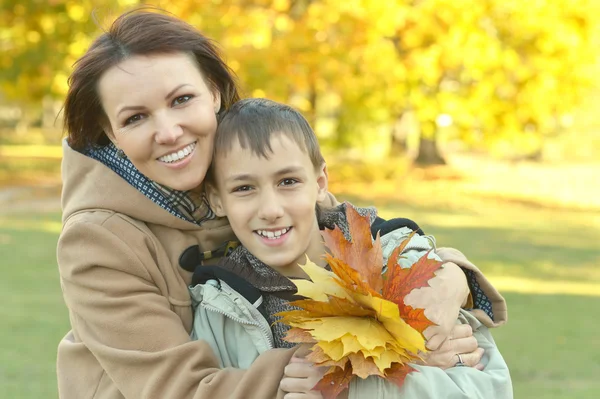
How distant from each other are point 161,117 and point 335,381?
1.05 metres

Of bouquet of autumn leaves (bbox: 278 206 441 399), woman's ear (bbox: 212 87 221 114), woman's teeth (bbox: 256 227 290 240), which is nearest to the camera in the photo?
bouquet of autumn leaves (bbox: 278 206 441 399)

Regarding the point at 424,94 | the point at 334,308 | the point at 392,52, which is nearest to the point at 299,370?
the point at 334,308

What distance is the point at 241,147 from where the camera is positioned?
304cm

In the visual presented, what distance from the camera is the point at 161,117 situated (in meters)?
3.06

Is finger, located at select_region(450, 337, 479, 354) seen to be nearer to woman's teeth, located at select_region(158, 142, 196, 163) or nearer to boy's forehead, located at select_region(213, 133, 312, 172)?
boy's forehead, located at select_region(213, 133, 312, 172)

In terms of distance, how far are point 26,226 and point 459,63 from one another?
951cm

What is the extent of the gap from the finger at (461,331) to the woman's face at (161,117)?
980 mm

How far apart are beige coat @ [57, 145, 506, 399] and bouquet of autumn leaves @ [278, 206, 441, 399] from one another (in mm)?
220

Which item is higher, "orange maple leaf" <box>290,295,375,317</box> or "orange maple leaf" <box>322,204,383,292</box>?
"orange maple leaf" <box>322,204,383,292</box>

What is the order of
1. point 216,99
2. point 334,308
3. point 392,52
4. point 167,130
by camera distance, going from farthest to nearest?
point 392,52 → point 216,99 → point 167,130 → point 334,308

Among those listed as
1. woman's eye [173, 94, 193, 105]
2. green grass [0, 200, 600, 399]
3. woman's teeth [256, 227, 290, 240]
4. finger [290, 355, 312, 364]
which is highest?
woman's eye [173, 94, 193, 105]

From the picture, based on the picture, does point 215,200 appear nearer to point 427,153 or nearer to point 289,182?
point 289,182

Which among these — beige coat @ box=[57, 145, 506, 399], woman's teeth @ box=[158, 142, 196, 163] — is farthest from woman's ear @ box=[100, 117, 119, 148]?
woman's teeth @ box=[158, 142, 196, 163]

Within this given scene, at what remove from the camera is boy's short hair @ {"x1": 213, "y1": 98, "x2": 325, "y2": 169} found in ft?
9.94
